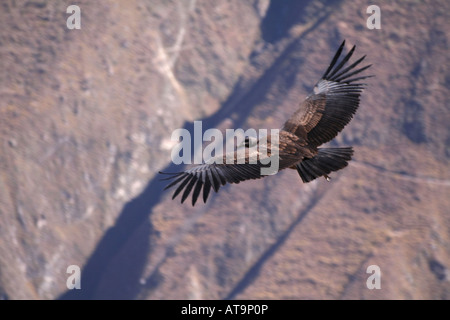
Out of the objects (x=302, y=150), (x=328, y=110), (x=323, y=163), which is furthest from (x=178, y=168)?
(x=323, y=163)

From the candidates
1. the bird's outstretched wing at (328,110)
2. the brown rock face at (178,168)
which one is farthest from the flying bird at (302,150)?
the brown rock face at (178,168)

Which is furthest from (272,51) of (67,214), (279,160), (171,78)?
(279,160)

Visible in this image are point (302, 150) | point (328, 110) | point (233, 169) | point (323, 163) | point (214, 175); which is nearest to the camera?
point (214, 175)

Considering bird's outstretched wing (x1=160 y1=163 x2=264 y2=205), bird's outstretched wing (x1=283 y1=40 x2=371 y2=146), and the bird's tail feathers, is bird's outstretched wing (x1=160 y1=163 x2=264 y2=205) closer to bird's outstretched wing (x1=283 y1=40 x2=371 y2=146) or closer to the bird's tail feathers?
the bird's tail feathers

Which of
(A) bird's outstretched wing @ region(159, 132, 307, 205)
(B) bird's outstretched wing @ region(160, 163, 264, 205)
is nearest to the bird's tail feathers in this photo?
(A) bird's outstretched wing @ region(159, 132, 307, 205)

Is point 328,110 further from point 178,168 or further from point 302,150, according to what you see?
point 178,168

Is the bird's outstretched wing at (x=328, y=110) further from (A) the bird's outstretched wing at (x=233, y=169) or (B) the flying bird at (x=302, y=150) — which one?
(A) the bird's outstretched wing at (x=233, y=169)
